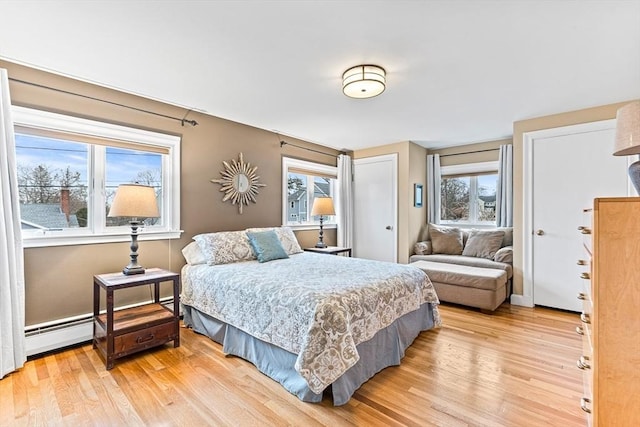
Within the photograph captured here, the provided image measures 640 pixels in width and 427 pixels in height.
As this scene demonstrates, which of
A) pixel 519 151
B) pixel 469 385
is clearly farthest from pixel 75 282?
pixel 519 151

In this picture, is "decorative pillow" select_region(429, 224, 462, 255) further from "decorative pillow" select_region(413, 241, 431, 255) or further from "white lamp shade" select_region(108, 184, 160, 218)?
"white lamp shade" select_region(108, 184, 160, 218)

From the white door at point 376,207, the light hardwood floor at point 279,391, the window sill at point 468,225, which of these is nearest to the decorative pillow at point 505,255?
the window sill at point 468,225

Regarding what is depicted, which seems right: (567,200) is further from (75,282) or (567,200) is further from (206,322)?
(75,282)

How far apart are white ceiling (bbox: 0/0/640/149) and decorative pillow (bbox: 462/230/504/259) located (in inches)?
66.9

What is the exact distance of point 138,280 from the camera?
237 centimetres

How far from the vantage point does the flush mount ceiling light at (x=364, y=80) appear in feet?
7.46

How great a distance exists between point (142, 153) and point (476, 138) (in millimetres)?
4486

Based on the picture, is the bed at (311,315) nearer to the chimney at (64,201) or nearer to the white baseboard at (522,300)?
the chimney at (64,201)

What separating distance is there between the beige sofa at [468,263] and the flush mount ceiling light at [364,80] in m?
2.46

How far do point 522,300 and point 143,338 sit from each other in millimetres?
4130

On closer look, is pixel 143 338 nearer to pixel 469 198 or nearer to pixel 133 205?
pixel 133 205

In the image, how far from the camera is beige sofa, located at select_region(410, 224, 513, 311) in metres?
3.41

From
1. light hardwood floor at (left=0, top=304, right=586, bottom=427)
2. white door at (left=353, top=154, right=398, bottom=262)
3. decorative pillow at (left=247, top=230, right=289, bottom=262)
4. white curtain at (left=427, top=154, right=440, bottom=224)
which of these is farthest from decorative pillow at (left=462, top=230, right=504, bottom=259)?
decorative pillow at (left=247, top=230, right=289, bottom=262)

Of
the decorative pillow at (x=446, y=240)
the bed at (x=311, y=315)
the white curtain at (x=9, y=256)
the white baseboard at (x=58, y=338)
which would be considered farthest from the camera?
the decorative pillow at (x=446, y=240)
